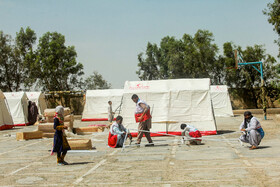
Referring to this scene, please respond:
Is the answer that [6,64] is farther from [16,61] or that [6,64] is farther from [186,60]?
[186,60]

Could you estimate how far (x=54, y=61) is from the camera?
38875mm

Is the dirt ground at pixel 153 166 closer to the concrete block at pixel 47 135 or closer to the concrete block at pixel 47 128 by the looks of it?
the concrete block at pixel 47 135


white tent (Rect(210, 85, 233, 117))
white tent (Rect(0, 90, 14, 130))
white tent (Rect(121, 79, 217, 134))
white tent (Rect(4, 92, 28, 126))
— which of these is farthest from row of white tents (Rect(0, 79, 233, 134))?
white tent (Rect(210, 85, 233, 117))

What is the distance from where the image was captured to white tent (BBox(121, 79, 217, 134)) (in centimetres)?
1445

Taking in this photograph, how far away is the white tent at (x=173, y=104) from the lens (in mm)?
14453

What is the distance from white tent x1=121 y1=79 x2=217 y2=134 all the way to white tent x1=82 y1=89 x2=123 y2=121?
47.8 feet

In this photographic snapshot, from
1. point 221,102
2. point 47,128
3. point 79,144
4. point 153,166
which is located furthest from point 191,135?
point 221,102

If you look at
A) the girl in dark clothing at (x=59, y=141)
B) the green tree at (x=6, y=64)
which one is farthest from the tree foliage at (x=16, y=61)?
the girl in dark clothing at (x=59, y=141)

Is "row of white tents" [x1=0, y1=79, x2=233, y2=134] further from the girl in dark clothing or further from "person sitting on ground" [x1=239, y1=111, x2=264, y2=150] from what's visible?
the girl in dark clothing

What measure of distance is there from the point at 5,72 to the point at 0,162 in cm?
3426

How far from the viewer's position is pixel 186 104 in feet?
48.4

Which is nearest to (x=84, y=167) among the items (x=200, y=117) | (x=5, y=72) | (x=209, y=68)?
(x=200, y=117)

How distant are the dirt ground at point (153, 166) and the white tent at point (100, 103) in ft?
59.7

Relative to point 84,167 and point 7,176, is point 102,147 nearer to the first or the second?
point 84,167
